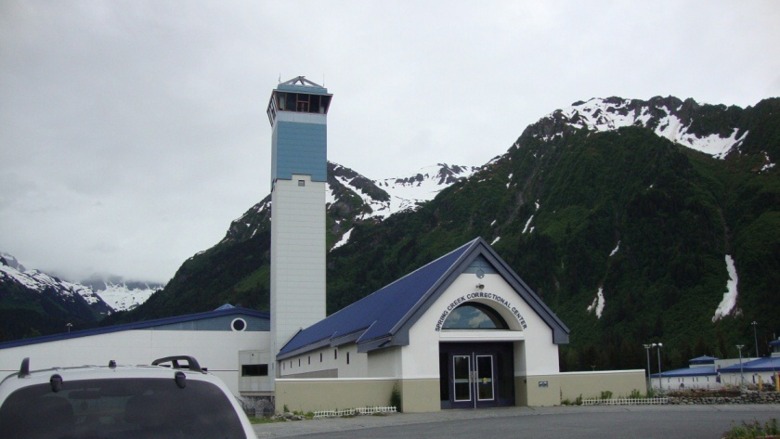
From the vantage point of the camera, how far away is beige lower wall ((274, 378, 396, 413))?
2633 cm

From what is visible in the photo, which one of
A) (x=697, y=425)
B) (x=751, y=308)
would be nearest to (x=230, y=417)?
(x=697, y=425)

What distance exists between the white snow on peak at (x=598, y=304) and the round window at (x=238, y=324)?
88019 mm

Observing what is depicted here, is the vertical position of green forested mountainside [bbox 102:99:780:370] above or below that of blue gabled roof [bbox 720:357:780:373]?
above

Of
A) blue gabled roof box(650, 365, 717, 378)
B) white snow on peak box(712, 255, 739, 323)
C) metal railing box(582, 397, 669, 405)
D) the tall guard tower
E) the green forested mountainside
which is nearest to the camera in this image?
metal railing box(582, 397, 669, 405)

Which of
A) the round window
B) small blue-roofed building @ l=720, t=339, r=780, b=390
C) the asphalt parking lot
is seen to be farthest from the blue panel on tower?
small blue-roofed building @ l=720, t=339, r=780, b=390

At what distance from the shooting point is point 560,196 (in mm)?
→ 181000

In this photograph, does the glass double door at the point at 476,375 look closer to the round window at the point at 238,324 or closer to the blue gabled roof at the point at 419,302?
the blue gabled roof at the point at 419,302

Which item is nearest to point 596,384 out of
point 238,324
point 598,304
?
point 238,324

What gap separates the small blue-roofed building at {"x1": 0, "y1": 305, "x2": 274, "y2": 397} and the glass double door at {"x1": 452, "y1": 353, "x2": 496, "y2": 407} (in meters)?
32.6

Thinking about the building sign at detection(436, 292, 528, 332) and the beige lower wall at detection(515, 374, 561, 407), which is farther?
the beige lower wall at detection(515, 374, 561, 407)

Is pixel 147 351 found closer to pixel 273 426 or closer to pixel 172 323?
pixel 172 323

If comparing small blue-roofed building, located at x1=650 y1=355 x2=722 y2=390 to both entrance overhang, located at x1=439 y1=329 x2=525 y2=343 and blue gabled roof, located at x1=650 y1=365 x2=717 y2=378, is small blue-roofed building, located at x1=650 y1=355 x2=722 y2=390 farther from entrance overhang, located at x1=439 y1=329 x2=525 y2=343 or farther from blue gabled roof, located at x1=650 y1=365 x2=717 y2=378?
entrance overhang, located at x1=439 y1=329 x2=525 y2=343

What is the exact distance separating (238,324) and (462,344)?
37.3 metres

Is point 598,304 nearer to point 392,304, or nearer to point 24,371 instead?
point 392,304
